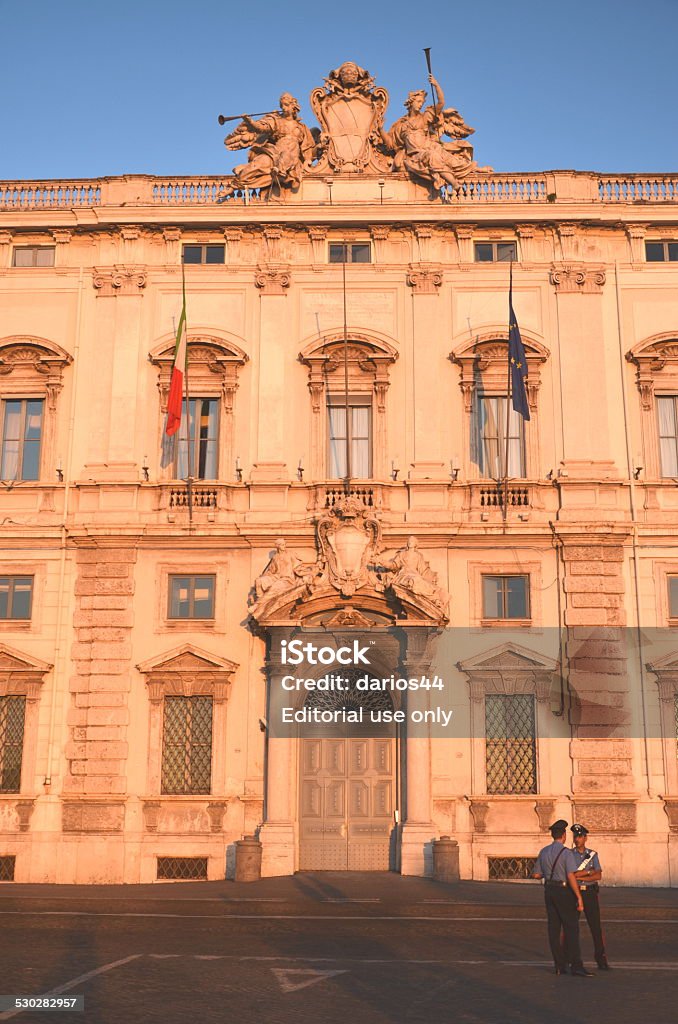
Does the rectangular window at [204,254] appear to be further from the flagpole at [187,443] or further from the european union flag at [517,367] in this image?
the european union flag at [517,367]

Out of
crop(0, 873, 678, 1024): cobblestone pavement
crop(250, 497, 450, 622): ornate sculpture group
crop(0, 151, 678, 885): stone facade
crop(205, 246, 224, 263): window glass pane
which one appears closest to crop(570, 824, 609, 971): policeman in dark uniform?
crop(0, 873, 678, 1024): cobblestone pavement

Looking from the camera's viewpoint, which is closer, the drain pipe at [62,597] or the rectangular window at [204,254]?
the drain pipe at [62,597]

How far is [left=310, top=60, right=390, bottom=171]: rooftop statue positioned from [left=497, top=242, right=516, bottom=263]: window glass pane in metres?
3.70

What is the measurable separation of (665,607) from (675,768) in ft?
11.6

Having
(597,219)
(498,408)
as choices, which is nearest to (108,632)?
(498,408)

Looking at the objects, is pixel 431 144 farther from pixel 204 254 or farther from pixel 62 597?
pixel 62 597

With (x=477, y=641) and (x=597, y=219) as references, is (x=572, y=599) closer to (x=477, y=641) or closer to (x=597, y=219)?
(x=477, y=641)

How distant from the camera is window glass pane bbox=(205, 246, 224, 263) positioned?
91.7 feet

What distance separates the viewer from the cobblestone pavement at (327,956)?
11.4m

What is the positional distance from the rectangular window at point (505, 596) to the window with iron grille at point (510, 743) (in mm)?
1838

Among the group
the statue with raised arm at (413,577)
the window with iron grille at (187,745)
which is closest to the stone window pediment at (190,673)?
the window with iron grille at (187,745)

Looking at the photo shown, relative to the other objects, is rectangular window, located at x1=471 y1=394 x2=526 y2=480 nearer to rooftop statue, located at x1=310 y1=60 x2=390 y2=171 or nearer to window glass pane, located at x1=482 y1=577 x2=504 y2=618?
window glass pane, located at x1=482 y1=577 x2=504 y2=618

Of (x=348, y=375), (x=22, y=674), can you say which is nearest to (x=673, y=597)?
(x=348, y=375)

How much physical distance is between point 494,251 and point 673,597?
9346 millimetres
